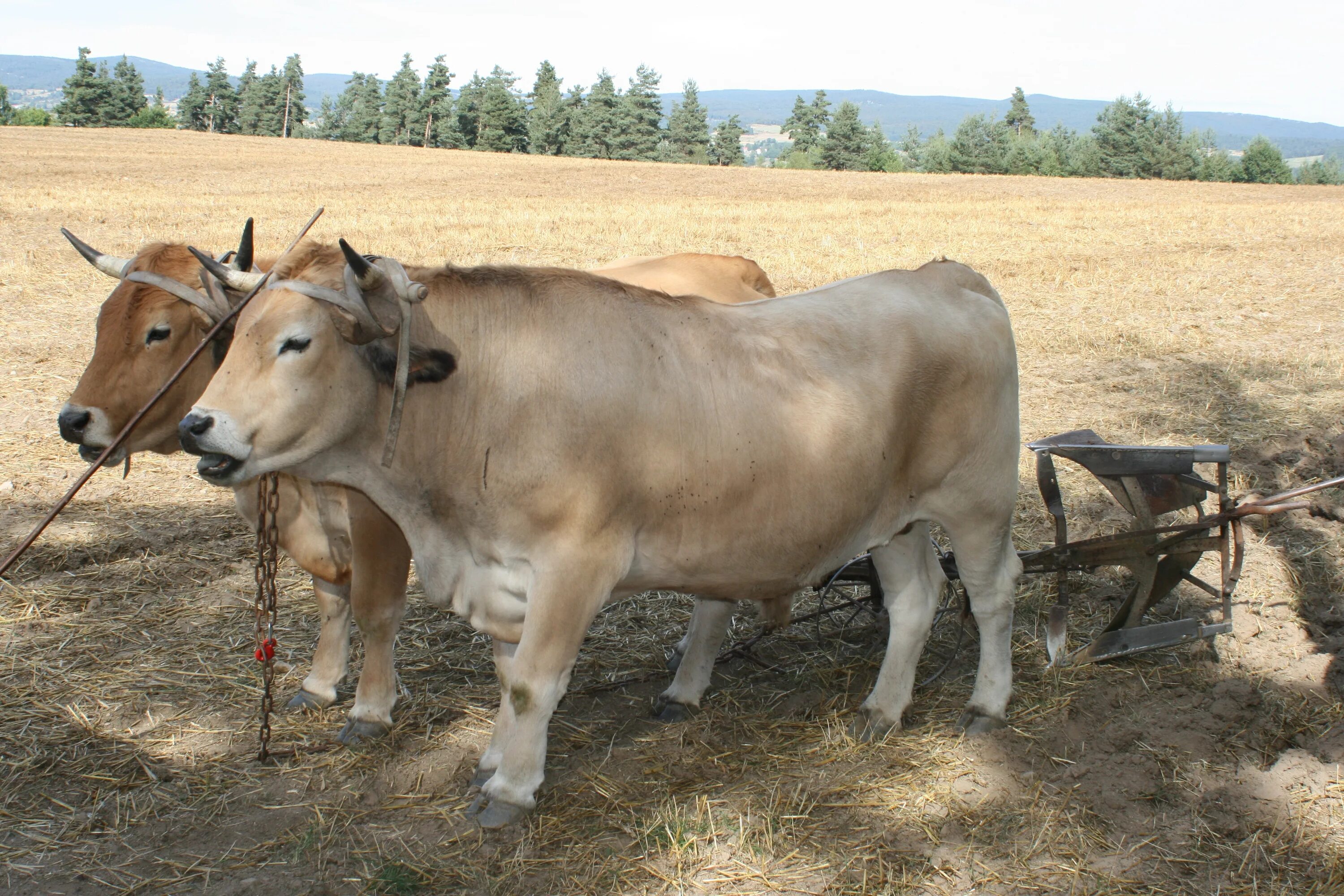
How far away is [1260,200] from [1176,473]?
31.0m

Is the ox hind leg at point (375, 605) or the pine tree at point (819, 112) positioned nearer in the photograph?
the ox hind leg at point (375, 605)

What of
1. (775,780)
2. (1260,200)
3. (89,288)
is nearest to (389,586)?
(775,780)

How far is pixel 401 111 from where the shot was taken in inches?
3327

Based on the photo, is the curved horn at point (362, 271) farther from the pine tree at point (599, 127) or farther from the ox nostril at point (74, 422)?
the pine tree at point (599, 127)

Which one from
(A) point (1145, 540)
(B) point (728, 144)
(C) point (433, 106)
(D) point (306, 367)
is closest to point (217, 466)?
(D) point (306, 367)

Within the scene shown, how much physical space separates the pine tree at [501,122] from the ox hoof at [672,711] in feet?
232

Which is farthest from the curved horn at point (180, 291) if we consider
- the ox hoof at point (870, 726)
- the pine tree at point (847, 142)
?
the pine tree at point (847, 142)

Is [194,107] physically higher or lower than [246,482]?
higher

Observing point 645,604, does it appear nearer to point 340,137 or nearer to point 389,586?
point 389,586

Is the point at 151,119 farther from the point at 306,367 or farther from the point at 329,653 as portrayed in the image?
the point at 306,367

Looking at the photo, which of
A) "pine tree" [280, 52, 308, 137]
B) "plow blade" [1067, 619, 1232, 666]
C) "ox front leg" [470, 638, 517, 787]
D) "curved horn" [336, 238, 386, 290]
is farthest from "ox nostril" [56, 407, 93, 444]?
"pine tree" [280, 52, 308, 137]

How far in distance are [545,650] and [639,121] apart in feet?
242

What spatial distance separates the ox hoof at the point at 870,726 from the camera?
448cm

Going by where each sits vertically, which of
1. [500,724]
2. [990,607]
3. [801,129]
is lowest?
[500,724]
